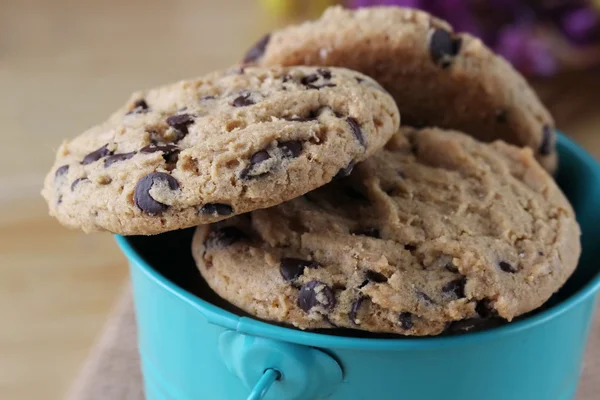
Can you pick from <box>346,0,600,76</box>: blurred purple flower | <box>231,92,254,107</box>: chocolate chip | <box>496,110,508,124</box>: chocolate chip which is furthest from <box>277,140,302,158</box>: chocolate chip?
<box>346,0,600,76</box>: blurred purple flower

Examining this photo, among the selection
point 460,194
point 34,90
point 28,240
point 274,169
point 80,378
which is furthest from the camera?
point 34,90

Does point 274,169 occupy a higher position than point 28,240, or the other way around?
point 274,169

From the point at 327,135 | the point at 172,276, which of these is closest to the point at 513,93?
the point at 327,135

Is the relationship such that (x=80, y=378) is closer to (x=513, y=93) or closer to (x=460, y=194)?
(x=460, y=194)

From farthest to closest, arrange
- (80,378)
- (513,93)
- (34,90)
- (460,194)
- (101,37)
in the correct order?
(101,37)
(34,90)
(80,378)
(513,93)
(460,194)

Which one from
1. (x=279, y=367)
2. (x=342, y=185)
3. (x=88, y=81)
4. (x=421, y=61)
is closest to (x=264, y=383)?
(x=279, y=367)

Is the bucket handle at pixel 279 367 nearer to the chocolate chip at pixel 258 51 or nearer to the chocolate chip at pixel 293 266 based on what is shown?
the chocolate chip at pixel 293 266

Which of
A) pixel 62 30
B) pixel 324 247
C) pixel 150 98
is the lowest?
pixel 62 30
